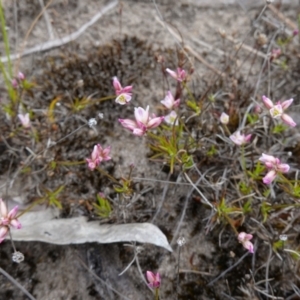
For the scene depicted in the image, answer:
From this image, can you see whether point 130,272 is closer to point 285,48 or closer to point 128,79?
point 128,79

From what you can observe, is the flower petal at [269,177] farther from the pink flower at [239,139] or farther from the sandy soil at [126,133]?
the sandy soil at [126,133]

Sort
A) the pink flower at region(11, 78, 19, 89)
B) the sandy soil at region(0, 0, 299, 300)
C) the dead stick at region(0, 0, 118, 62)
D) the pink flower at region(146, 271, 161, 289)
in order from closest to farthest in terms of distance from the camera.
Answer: the pink flower at region(146, 271, 161, 289)
the sandy soil at region(0, 0, 299, 300)
the pink flower at region(11, 78, 19, 89)
the dead stick at region(0, 0, 118, 62)

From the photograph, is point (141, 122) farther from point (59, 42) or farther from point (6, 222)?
point (59, 42)

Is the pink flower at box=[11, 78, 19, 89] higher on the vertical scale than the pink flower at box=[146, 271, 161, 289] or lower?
higher

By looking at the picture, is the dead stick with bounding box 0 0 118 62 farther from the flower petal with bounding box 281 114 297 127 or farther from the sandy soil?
the flower petal with bounding box 281 114 297 127

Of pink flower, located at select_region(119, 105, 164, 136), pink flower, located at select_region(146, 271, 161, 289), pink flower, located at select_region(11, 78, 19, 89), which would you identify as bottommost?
pink flower, located at select_region(146, 271, 161, 289)

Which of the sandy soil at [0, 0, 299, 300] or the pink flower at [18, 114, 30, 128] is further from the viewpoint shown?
the pink flower at [18, 114, 30, 128]

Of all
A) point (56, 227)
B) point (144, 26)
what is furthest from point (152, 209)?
point (144, 26)

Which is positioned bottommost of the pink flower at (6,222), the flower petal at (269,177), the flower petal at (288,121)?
the pink flower at (6,222)

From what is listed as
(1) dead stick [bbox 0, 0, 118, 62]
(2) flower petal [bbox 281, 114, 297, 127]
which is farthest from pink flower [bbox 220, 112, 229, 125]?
(1) dead stick [bbox 0, 0, 118, 62]

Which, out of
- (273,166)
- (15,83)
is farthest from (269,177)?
(15,83)

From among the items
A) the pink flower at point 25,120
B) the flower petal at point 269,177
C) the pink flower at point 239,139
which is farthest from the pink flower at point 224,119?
the pink flower at point 25,120
